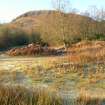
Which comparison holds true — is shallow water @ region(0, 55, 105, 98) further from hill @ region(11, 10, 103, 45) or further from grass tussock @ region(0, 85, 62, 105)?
hill @ region(11, 10, 103, 45)

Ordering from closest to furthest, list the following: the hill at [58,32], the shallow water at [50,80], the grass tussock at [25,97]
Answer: the grass tussock at [25,97] < the shallow water at [50,80] < the hill at [58,32]

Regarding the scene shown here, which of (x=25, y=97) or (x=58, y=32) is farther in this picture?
(x=58, y=32)

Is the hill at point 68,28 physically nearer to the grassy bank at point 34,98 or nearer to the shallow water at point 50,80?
the shallow water at point 50,80

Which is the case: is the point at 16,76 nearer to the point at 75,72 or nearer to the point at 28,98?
the point at 75,72

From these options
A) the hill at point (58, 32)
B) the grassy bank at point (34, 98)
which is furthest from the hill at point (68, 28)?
the grassy bank at point (34, 98)

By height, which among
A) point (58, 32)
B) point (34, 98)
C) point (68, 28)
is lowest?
point (68, 28)

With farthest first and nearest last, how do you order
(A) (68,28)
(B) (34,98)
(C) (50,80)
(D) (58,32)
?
(A) (68,28)
(D) (58,32)
(C) (50,80)
(B) (34,98)

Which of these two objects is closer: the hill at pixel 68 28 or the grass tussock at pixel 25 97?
the grass tussock at pixel 25 97

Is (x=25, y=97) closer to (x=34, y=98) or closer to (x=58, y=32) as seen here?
(x=34, y=98)

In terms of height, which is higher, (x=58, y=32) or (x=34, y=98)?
(x=34, y=98)

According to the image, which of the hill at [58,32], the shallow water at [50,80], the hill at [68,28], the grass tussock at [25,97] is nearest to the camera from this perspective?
the grass tussock at [25,97]

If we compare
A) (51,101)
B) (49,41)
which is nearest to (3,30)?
(49,41)

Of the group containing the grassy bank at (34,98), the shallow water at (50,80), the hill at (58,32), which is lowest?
the hill at (58,32)

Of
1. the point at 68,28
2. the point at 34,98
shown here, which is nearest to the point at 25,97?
the point at 34,98
